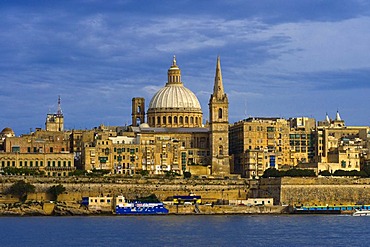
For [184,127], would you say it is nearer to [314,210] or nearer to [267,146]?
[267,146]

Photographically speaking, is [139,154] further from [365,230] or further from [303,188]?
[365,230]

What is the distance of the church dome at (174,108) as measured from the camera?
11031 cm

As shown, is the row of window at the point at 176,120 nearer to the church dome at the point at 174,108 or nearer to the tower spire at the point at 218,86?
the church dome at the point at 174,108

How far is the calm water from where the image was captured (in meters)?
59.5

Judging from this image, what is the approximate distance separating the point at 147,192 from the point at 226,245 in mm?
35123

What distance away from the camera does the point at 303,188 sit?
302 ft

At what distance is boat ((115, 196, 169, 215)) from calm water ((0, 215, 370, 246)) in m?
2.16

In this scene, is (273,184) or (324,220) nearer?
(324,220)

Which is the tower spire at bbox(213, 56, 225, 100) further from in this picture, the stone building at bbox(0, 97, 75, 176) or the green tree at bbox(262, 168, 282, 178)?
the stone building at bbox(0, 97, 75, 176)

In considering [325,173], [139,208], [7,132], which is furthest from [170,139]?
[7,132]

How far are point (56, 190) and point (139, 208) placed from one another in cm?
776

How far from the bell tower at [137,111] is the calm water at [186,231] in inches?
1301

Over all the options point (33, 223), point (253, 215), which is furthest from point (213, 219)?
point (33, 223)

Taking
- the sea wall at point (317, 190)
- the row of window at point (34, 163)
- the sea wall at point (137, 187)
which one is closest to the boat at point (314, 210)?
the sea wall at point (317, 190)
